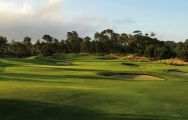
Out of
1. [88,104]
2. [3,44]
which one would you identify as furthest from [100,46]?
[88,104]

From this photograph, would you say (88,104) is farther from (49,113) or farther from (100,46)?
(100,46)

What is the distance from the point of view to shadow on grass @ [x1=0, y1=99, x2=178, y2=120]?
19.5 metres

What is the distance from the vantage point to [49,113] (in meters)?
20.3

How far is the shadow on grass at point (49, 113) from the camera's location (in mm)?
19547

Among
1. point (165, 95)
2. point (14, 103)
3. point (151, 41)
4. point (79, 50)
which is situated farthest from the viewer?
point (79, 50)

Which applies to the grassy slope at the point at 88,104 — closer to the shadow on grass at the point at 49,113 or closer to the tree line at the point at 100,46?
the shadow on grass at the point at 49,113

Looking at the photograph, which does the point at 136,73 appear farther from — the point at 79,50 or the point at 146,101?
the point at 79,50

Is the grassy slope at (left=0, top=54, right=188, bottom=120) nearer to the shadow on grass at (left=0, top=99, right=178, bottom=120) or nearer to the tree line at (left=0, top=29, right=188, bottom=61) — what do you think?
the shadow on grass at (left=0, top=99, right=178, bottom=120)

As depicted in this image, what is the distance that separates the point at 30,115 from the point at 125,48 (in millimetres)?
144726

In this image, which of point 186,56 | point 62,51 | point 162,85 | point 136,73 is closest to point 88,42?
point 62,51

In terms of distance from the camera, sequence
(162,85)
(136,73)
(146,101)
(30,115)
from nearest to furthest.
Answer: (30,115), (146,101), (162,85), (136,73)

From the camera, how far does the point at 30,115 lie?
19844 millimetres

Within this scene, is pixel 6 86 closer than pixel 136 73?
Yes

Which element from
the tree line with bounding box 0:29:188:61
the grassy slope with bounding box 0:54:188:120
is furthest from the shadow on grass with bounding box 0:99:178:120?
the tree line with bounding box 0:29:188:61
